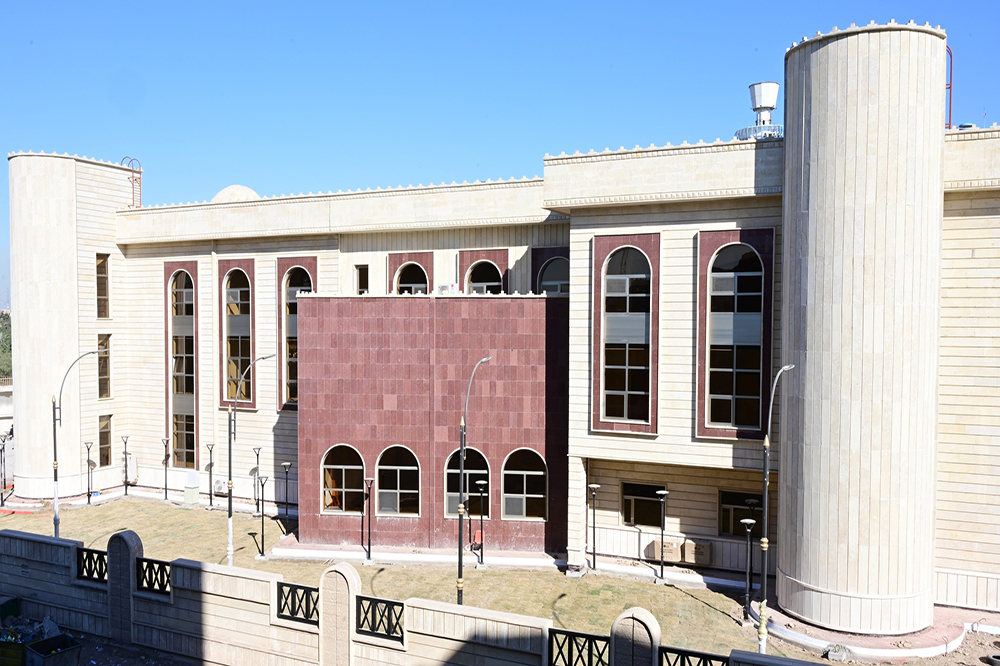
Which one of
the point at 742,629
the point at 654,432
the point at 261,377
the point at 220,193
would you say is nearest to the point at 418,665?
the point at 742,629

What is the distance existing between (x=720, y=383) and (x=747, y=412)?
3.91ft

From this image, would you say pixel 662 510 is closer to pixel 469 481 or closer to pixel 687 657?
pixel 469 481

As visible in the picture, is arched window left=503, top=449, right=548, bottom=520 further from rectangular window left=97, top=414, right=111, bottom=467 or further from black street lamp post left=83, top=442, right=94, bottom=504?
rectangular window left=97, top=414, right=111, bottom=467

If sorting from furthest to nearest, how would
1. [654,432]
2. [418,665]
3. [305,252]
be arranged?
[305,252]
[654,432]
[418,665]

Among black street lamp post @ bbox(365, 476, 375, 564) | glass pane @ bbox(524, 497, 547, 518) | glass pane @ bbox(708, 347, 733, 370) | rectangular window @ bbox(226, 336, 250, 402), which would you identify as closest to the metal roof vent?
glass pane @ bbox(708, 347, 733, 370)

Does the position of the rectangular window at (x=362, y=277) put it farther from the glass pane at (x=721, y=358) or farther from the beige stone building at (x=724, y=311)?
the glass pane at (x=721, y=358)

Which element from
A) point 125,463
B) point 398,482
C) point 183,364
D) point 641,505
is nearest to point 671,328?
point 641,505

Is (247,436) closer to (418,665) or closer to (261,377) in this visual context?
(261,377)

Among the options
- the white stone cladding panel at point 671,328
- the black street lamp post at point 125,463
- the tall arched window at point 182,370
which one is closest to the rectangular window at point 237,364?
the tall arched window at point 182,370

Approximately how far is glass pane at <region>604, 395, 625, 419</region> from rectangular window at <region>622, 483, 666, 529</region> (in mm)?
3023

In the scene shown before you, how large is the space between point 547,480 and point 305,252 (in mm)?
14980

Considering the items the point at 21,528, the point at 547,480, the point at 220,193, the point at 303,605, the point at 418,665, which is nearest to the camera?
the point at 418,665

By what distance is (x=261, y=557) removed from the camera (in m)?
27.5

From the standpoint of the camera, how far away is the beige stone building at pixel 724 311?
20219 millimetres
